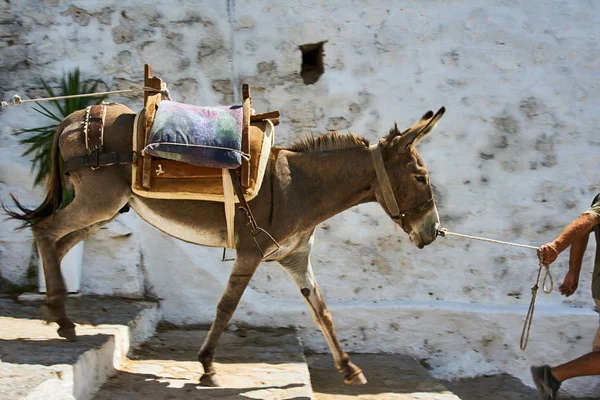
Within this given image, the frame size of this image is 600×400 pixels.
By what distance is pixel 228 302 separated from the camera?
3.52 m

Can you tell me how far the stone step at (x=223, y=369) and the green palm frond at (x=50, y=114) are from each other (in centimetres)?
152

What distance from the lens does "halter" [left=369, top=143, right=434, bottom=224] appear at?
140 inches

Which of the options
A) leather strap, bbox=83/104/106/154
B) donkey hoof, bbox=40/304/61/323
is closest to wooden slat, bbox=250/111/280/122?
leather strap, bbox=83/104/106/154

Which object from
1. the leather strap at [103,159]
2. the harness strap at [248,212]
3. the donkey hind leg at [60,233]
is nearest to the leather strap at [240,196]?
the harness strap at [248,212]

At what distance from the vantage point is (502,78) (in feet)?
17.0

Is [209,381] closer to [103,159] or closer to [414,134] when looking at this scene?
[103,159]

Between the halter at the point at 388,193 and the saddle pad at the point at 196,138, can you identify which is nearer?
the saddle pad at the point at 196,138

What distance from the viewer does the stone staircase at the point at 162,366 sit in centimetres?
311

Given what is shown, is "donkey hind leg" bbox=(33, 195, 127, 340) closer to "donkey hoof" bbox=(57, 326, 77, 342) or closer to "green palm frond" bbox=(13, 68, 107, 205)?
"donkey hoof" bbox=(57, 326, 77, 342)

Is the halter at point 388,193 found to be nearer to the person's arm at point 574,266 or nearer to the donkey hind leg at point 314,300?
the donkey hind leg at point 314,300

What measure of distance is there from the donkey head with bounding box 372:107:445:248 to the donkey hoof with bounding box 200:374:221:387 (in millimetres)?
1317

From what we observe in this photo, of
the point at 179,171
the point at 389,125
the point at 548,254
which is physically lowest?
the point at 548,254

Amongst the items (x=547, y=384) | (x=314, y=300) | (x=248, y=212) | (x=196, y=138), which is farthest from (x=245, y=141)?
(x=547, y=384)

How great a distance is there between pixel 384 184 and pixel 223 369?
4.90 feet
